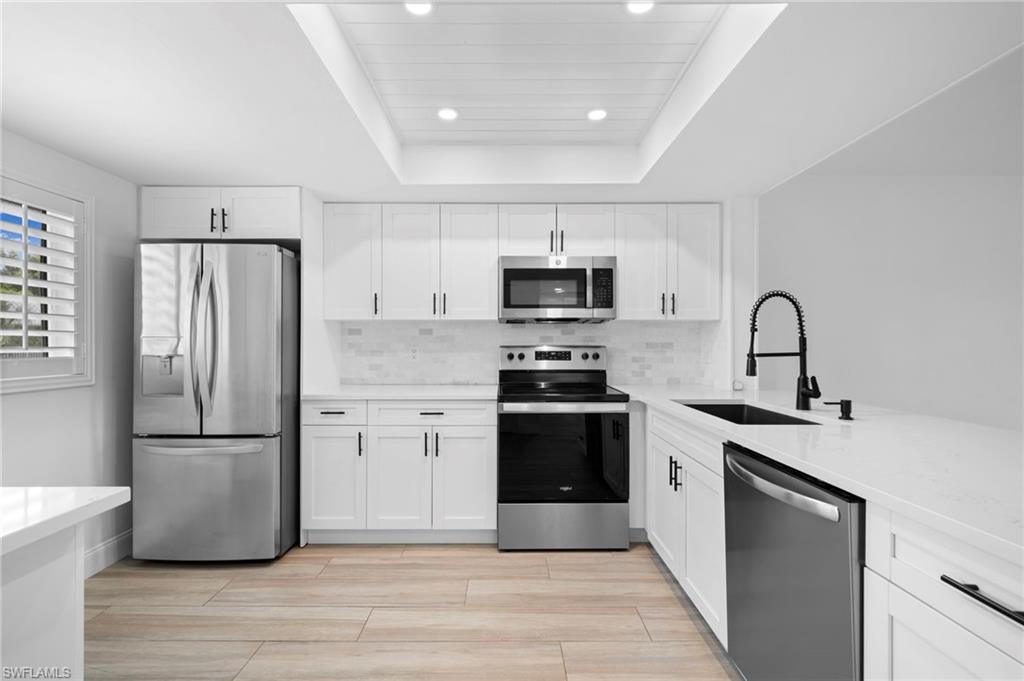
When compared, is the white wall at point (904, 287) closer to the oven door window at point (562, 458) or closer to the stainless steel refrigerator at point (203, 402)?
the oven door window at point (562, 458)

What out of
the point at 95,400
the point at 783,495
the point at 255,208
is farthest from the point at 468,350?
the point at 783,495

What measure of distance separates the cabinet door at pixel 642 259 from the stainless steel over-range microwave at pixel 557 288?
169 millimetres

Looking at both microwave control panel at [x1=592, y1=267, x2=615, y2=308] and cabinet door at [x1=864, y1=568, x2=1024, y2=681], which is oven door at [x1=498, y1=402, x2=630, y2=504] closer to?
microwave control panel at [x1=592, y1=267, x2=615, y2=308]

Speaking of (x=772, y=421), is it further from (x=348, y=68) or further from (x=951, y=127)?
(x=348, y=68)

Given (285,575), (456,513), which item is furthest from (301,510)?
(456,513)

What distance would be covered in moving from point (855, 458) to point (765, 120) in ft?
4.96

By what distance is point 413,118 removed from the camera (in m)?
2.87

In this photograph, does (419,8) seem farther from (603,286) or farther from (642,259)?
(642,259)

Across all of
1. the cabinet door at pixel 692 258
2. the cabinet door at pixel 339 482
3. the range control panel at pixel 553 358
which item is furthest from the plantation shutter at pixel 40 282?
the cabinet door at pixel 692 258

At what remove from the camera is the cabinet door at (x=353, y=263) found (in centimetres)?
369

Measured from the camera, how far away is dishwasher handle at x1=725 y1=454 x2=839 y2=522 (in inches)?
51.9

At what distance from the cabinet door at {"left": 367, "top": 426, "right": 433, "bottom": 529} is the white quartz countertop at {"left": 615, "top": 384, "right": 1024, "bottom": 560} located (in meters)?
1.66

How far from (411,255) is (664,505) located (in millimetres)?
2187

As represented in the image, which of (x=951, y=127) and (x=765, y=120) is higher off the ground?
(x=951, y=127)
